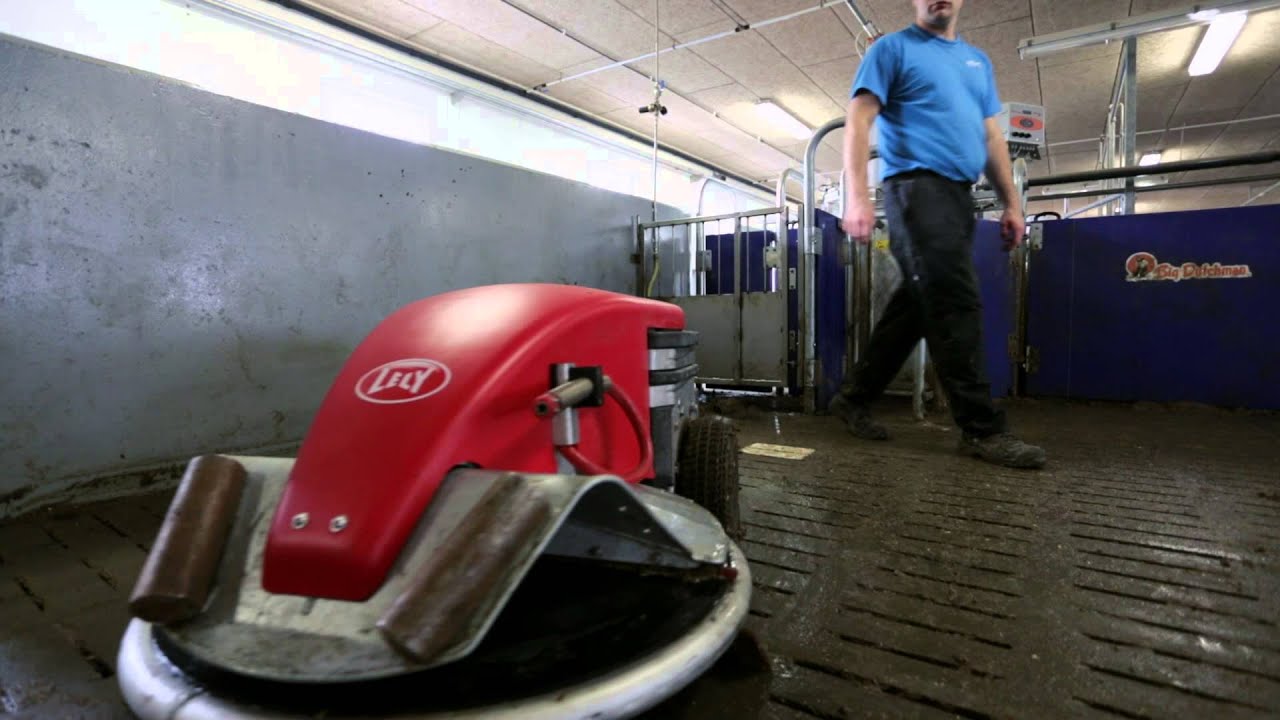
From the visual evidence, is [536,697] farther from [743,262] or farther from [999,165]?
[743,262]

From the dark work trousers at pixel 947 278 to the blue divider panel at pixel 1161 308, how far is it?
1.72 meters

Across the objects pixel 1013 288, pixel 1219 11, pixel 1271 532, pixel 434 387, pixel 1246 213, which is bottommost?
pixel 1271 532

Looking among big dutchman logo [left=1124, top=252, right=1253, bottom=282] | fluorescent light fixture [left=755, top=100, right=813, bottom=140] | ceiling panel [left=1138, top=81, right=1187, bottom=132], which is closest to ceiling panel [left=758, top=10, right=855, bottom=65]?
fluorescent light fixture [left=755, top=100, right=813, bottom=140]

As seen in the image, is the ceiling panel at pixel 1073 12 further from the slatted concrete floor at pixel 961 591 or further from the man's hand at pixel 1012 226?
the slatted concrete floor at pixel 961 591

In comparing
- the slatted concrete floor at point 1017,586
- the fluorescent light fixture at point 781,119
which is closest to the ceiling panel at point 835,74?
the fluorescent light fixture at point 781,119

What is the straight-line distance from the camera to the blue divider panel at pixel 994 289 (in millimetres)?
2920

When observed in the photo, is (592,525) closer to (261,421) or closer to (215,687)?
(215,687)

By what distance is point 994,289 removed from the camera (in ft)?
9.62

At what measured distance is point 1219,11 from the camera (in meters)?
3.57

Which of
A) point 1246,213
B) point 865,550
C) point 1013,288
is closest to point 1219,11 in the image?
point 1246,213

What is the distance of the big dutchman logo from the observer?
9.14 feet

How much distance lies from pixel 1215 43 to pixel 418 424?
637 centimetres

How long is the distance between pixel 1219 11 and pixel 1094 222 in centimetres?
184

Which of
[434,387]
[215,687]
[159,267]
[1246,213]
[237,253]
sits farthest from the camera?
[1246,213]
